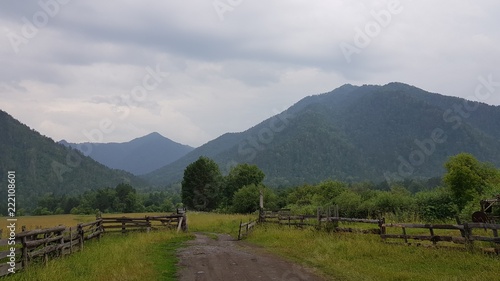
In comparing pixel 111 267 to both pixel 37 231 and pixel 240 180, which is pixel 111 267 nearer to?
pixel 37 231

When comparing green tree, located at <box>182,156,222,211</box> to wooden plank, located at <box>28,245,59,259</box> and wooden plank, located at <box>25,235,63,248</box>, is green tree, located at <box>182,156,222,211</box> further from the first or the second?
wooden plank, located at <box>28,245,59,259</box>

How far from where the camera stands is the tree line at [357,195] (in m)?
36.7

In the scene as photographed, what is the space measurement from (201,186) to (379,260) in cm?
7990

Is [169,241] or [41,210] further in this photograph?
[41,210]

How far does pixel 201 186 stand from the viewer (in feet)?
307

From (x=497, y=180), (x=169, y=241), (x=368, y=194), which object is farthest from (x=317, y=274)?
(x=497, y=180)

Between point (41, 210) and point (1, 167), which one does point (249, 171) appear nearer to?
point (41, 210)

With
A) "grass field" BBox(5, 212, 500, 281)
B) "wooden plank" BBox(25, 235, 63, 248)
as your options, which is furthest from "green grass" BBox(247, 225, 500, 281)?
"wooden plank" BBox(25, 235, 63, 248)

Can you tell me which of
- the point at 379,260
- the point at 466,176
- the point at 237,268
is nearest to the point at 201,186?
the point at 466,176

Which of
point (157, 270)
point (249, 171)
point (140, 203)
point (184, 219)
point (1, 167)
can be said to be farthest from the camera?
point (1, 167)

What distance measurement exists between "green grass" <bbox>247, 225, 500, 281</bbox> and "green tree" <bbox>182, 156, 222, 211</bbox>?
7288cm

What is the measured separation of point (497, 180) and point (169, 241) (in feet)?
156

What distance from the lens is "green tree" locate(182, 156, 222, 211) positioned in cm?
9331

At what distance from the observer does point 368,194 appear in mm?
54000
